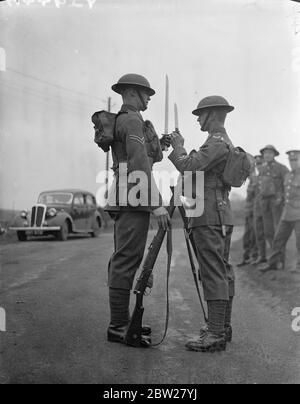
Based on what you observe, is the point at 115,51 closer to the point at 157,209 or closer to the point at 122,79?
the point at 122,79

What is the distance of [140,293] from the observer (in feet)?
12.1

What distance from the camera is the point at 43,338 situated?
3.70 m

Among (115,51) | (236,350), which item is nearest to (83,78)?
(115,51)

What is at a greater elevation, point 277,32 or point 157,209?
point 277,32

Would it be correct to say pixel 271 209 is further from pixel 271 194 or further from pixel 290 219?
pixel 290 219

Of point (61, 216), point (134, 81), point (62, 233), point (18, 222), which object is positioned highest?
point (134, 81)

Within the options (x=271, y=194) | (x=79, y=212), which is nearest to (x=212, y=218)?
(x=271, y=194)

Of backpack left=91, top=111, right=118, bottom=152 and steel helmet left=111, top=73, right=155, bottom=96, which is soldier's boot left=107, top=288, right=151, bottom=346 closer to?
backpack left=91, top=111, right=118, bottom=152

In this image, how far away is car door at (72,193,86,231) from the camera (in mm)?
15416

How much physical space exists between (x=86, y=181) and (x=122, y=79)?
15.1ft

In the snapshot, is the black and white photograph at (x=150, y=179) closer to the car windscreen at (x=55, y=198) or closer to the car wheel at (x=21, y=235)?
the car wheel at (x=21, y=235)

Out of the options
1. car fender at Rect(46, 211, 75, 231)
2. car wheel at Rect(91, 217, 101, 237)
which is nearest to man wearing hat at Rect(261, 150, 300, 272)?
car fender at Rect(46, 211, 75, 231)

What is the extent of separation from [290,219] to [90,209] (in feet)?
34.4

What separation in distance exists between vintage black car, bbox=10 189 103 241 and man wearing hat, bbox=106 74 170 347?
31.5ft
